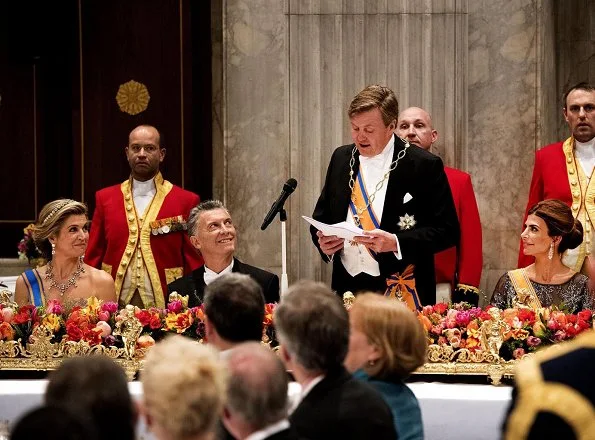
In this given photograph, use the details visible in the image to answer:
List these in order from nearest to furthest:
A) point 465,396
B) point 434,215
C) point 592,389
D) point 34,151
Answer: point 592,389, point 465,396, point 434,215, point 34,151

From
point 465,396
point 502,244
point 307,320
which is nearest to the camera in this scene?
point 307,320

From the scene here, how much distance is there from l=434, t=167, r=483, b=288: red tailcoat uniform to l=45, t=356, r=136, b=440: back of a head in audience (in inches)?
165

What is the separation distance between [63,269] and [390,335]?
263 centimetres

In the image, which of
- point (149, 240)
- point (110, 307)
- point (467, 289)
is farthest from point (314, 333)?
point (149, 240)

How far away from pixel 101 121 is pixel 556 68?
10.4ft

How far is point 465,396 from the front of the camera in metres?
4.21

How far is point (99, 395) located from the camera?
2.42 meters

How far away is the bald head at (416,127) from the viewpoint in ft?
21.9

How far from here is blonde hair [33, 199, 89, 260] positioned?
5531mm

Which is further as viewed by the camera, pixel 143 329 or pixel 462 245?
pixel 462 245

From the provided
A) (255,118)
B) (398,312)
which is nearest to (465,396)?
(398,312)

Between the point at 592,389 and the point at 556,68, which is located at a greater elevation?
the point at 556,68

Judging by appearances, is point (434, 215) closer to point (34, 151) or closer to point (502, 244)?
point (502, 244)

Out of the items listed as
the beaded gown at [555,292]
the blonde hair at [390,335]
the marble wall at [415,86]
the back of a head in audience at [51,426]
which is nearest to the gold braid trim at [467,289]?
the beaded gown at [555,292]
